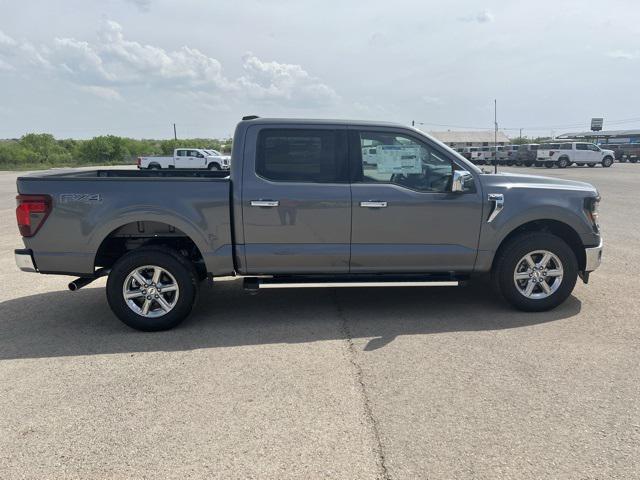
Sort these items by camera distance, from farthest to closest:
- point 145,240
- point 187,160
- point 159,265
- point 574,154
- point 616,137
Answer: point 616,137 → point 187,160 → point 574,154 → point 145,240 → point 159,265

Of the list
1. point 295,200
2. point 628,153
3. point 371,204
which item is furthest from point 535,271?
point 628,153

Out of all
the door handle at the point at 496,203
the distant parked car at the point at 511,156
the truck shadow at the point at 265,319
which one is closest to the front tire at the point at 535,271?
the truck shadow at the point at 265,319

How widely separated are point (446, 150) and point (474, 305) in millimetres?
1786

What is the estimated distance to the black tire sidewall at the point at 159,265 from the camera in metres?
4.52

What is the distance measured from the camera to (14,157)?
57844mm

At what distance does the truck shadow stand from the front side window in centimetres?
139

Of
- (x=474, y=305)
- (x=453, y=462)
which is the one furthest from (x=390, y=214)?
(x=453, y=462)

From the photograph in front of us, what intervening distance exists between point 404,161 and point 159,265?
2.64 m

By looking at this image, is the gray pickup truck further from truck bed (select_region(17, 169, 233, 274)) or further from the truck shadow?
the truck shadow

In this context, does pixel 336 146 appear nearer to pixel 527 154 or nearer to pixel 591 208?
pixel 591 208

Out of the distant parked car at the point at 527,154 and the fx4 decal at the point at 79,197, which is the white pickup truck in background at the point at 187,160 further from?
the fx4 decal at the point at 79,197

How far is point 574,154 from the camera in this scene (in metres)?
36.2

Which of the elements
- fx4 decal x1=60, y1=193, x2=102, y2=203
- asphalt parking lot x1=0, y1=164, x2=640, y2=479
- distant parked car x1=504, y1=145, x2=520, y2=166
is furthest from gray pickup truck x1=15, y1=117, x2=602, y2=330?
distant parked car x1=504, y1=145, x2=520, y2=166

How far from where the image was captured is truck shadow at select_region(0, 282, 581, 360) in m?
4.37
